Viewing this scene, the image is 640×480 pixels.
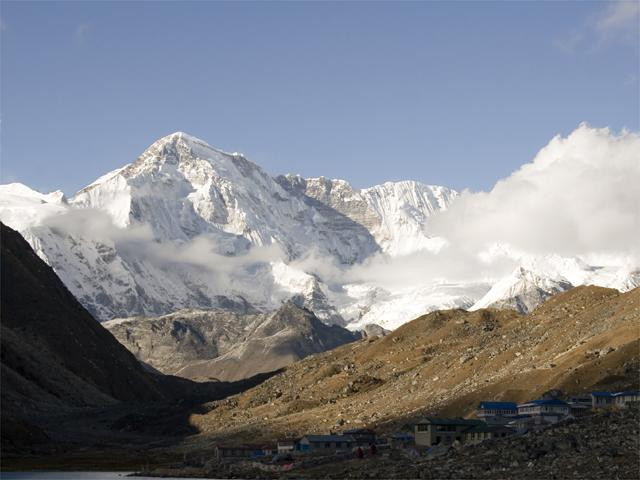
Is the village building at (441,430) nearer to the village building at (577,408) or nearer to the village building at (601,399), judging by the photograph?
the village building at (577,408)

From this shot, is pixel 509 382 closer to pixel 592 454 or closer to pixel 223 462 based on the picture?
pixel 223 462

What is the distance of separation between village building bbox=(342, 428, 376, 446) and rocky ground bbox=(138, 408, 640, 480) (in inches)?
1236

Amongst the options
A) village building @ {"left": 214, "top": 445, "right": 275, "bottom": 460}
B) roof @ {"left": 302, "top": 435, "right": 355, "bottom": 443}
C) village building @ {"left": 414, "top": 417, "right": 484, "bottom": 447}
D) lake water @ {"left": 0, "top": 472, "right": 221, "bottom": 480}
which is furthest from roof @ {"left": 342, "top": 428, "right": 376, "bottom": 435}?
lake water @ {"left": 0, "top": 472, "right": 221, "bottom": 480}

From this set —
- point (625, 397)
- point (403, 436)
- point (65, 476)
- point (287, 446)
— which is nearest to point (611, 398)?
point (625, 397)

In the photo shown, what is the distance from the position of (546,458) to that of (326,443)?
67.7m

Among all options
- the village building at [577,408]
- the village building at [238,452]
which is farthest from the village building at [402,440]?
the village building at [238,452]

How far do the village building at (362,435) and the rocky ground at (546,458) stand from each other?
1236 inches

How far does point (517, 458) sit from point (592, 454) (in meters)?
8.53

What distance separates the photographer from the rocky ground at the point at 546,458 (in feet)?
351

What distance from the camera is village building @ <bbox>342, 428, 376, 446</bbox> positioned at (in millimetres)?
172250

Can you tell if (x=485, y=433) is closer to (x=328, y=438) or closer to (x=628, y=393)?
(x=628, y=393)

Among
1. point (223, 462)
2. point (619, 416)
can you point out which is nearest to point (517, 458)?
point (619, 416)

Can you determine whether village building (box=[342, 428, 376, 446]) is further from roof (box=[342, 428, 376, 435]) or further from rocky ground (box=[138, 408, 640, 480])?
rocky ground (box=[138, 408, 640, 480])

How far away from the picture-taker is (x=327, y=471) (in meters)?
146
